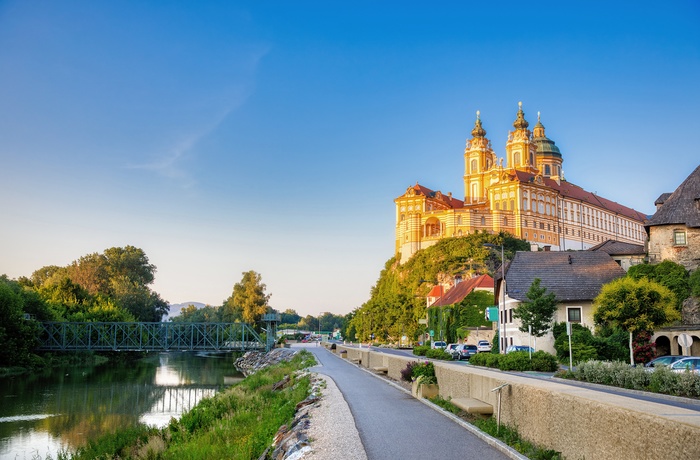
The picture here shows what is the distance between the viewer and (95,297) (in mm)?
108625

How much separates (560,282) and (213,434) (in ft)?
121

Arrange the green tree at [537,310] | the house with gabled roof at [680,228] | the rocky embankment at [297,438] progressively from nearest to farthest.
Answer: the rocky embankment at [297,438] < the green tree at [537,310] < the house with gabled roof at [680,228]

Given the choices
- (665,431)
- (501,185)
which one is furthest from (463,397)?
(501,185)

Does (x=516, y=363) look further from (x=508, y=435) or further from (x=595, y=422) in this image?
(x=595, y=422)

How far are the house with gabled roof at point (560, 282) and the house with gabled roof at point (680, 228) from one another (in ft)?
16.1

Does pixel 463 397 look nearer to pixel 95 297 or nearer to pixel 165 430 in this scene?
pixel 165 430

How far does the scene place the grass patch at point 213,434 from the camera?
20.0m

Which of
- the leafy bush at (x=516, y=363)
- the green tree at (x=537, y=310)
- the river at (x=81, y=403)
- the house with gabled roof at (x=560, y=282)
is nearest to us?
the river at (x=81, y=403)

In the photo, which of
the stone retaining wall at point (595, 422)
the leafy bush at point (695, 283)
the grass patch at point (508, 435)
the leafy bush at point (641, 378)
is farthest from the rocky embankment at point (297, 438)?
the leafy bush at point (695, 283)

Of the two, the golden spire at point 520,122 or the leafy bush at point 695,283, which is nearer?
the leafy bush at point 695,283

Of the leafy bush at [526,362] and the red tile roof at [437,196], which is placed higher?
the red tile roof at [437,196]

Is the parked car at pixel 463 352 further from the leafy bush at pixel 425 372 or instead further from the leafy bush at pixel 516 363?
the leafy bush at pixel 425 372

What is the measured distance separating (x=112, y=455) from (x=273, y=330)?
89.7 meters

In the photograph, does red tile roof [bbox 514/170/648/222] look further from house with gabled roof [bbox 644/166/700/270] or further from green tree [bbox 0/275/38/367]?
green tree [bbox 0/275/38/367]
